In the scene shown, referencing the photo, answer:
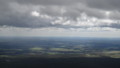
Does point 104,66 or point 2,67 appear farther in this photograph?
point 104,66

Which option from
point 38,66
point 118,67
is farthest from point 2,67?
point 118,67

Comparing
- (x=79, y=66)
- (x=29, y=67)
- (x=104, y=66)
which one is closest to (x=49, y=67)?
(x=29, y=67)

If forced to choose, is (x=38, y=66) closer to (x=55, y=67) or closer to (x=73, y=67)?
(x=55, y=67)

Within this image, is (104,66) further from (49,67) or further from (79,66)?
(49,67)

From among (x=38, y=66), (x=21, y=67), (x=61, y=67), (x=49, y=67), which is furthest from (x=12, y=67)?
(x=61, y=67)

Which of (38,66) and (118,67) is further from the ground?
(38,66)

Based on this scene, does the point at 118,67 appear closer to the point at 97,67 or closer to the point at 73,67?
the point at 97,67

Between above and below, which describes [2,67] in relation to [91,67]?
above

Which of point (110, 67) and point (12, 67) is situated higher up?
point (12, 67)
